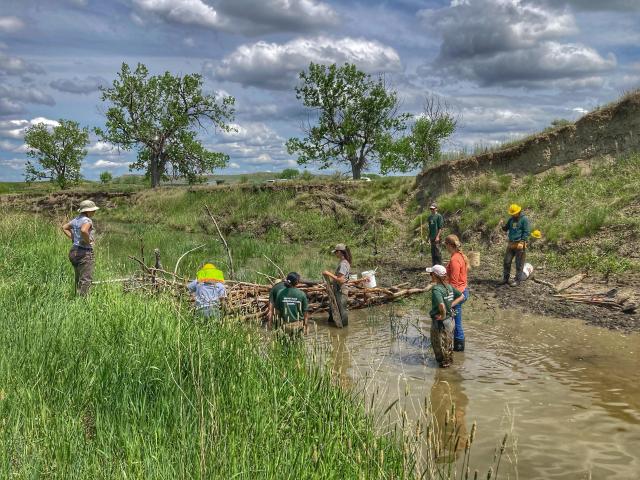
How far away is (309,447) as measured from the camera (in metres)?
3.81

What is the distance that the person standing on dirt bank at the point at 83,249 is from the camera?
9.17 metres

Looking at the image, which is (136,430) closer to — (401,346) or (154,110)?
(401,346)

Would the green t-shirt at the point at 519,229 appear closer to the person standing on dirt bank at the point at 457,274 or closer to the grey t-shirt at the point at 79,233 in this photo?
the person standing on dirt bank at the point at 457,274

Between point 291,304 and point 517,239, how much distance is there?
786cm

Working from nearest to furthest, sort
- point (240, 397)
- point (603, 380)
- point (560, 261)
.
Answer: point (240, 397)
point (603, 380)
point (560, 261)

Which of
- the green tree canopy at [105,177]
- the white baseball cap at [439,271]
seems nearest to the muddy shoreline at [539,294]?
the white baseball cap at [439,271]

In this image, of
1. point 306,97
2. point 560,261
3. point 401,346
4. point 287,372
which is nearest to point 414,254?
point 560,261

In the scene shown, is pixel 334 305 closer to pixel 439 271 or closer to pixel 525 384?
pixel 439 271

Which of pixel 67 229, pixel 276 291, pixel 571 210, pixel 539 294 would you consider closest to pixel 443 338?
pixel 276 291

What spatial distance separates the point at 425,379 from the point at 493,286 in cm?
694

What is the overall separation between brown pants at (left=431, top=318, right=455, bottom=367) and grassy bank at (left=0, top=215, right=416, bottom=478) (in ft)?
9.33

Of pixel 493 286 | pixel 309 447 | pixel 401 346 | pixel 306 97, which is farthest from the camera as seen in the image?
pixel 306 97

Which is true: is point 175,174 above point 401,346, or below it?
above

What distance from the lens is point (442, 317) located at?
7.77 metres
